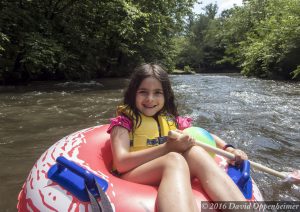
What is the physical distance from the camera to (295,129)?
15.5ft

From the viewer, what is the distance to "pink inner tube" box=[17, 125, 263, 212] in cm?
164

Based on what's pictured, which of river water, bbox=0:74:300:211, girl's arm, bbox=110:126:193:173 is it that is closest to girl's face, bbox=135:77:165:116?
girl's arm, bbox=110:126:193:173

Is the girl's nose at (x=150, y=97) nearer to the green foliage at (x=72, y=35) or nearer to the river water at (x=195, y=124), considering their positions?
the river water at (x=195, y=124)

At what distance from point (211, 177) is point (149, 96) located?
70 centimetres

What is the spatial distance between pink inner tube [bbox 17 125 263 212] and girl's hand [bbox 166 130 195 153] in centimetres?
19

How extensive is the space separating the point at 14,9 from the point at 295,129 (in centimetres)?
803

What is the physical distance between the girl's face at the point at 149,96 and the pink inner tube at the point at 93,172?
1.17 feet

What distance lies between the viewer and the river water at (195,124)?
3.04 metres

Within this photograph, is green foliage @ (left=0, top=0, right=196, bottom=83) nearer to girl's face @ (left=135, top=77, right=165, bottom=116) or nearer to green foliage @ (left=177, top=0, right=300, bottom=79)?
green foliage @ (left=177, top=0, right=300, bottom=79)

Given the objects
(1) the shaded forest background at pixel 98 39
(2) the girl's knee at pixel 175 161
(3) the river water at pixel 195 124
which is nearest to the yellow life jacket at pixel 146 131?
(2) the girl's knee at pixel 175 161

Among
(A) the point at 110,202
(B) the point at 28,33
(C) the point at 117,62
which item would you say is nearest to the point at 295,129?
(A) the point at 110,202

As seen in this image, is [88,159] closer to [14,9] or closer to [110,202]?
[110,202]

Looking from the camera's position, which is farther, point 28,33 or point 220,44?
point 220,44

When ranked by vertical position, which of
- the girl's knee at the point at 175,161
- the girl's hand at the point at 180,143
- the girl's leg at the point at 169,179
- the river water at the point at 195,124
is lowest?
the river water at the point at 195,124
